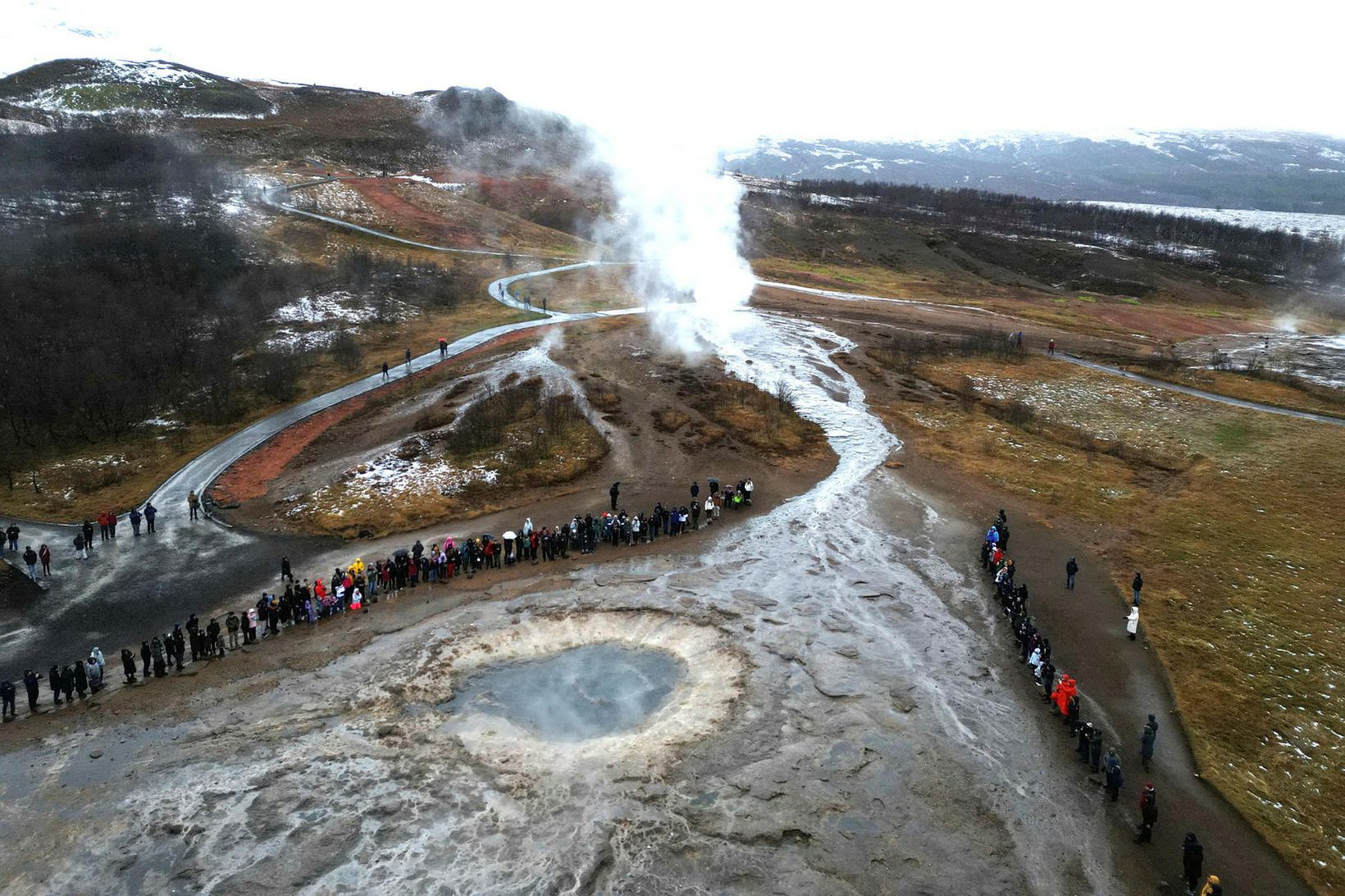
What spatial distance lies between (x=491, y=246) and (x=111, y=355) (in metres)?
49.7

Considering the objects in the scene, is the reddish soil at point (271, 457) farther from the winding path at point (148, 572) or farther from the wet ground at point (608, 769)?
the wet ground at point (608, 769)

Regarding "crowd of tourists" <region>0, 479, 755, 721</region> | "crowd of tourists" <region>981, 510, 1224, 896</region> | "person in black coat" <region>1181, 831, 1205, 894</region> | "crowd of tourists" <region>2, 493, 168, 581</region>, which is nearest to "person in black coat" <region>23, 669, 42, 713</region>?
"crowd of tourists" <region>0, 479, 755, 721</region>

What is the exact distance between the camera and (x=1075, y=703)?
62.4ft

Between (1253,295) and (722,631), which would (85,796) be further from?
(1253,295)

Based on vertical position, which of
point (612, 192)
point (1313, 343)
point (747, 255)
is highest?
point (612, 192)

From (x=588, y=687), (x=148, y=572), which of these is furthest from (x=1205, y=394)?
(x=148, y=572)

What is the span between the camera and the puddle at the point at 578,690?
18.6 meters

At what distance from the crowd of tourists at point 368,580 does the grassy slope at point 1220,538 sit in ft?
52.8

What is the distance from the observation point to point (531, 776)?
16656 mm

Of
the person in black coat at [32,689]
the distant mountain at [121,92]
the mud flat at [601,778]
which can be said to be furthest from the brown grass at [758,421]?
the distant mountain at [121,92]

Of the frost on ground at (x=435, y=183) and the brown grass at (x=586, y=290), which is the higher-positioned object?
the frost on ground at (x=435, y=183)

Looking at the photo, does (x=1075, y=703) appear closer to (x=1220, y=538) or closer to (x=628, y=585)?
(x=628, y=585)

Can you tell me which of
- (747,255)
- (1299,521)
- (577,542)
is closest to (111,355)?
(577,542)

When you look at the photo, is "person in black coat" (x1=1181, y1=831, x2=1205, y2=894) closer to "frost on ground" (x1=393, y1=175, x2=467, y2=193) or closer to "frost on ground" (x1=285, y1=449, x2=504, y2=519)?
"frost on ground" (x1=285, y1=449, x2=504, y2=519)
